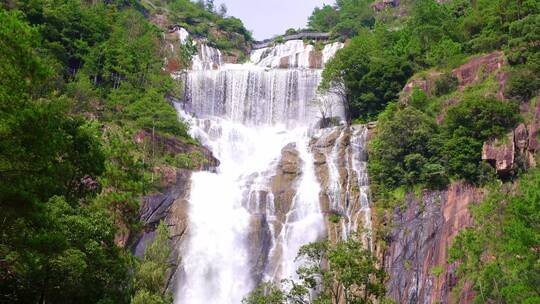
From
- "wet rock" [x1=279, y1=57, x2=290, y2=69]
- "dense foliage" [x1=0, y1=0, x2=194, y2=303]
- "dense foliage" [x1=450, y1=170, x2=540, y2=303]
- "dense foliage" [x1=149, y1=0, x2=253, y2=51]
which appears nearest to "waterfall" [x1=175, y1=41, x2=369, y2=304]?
"dense foliage" [x1=0, y1=0, x2=194, y2=303]

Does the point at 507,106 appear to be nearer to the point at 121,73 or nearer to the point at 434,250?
the point at 434,250

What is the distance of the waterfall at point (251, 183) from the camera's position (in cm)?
3152

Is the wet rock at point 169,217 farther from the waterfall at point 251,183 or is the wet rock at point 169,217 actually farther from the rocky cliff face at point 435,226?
the rocky cliff face at point 435,226

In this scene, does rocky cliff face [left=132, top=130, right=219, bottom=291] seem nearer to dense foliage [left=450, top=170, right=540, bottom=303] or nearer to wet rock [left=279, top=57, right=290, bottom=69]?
dense foliage [left=450, top=170, right=540, bottom=303]

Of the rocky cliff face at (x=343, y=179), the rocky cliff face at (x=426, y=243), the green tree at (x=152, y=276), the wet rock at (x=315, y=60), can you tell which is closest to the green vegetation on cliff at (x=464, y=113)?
the rocky cliff face at (x=426, y=243)

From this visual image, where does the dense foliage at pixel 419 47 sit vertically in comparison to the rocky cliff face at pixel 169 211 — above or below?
above

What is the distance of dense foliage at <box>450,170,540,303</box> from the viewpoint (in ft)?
56.7

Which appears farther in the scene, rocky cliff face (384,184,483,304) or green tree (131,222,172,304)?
rocky cliff face (384,184,483,304)

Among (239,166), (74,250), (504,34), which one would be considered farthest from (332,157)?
(74,250)

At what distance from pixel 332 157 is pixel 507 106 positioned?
1254 cm

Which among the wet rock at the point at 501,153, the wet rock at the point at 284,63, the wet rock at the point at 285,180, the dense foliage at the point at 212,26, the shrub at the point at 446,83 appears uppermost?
the dense foliage at the point at 212,26

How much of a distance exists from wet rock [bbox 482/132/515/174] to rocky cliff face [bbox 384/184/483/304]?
1.94 meters

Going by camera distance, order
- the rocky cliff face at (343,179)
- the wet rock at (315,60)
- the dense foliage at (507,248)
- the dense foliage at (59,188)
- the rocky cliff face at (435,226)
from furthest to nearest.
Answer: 1. the wet rock at (315,60)
2. the rocky cliff face at (343,179)
3. the rocky cliff face at (435,226)
4. the dense foliage at (507,248)
5. the dense foliage at (59,188)

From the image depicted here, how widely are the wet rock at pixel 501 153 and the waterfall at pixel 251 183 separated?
7.94 metres
